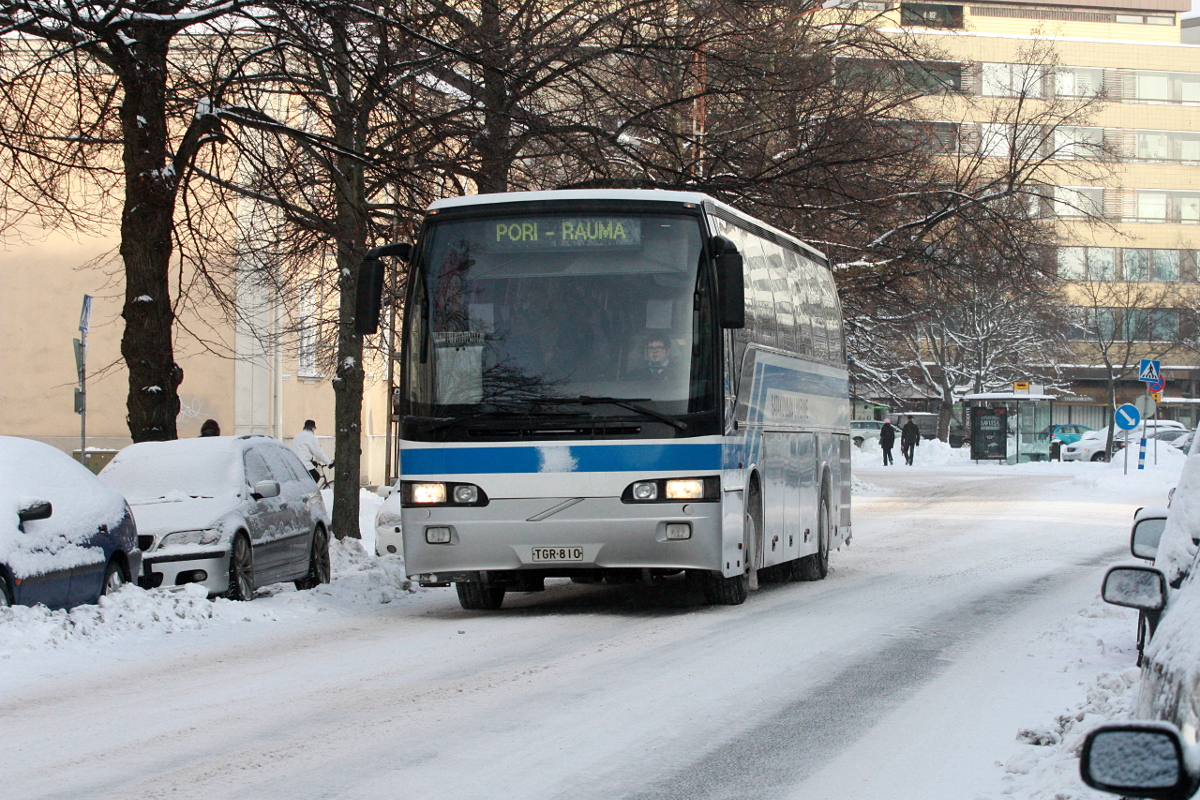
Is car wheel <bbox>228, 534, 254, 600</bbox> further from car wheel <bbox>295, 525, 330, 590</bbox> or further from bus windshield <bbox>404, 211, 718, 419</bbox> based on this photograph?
bus windshield <bbox>404, 211, 718, 419</bbox>

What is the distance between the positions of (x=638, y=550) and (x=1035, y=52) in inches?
761

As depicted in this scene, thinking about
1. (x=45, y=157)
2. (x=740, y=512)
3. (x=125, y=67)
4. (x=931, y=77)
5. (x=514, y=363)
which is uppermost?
(x=931, y=77)

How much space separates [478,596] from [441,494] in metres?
1.35

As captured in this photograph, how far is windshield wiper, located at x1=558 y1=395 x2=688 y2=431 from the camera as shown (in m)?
12.2

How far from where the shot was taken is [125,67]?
47.9 feet

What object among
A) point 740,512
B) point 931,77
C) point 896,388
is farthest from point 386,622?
point 896,388

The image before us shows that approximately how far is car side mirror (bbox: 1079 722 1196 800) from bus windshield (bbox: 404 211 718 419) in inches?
383

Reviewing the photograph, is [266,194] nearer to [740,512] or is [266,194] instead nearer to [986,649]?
[740,512]

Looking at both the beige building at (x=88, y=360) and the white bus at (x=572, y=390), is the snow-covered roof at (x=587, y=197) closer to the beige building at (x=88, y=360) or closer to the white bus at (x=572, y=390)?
the white bus at (x=572, y=390)

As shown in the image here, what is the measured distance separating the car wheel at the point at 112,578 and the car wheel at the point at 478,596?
8.90ft

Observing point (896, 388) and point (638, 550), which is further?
point (896, 388)

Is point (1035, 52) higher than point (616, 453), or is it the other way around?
point (1035, 52)

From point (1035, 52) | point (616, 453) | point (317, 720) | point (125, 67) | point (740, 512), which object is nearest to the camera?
point (317, 720)

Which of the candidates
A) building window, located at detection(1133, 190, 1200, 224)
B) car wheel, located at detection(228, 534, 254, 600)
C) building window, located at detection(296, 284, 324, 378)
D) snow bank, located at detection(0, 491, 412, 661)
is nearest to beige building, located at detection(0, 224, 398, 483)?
building window, located at detection(296, 284, 324, 378)
